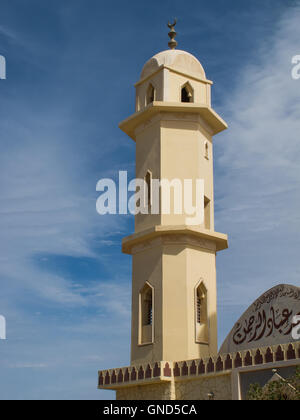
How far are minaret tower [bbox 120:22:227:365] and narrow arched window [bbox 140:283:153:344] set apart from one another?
34 millimetres

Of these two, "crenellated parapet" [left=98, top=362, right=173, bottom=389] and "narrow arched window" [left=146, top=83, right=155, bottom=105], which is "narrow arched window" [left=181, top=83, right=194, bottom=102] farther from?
"crenellated parapet" [left=98, top=362, right=173, bottom=389]

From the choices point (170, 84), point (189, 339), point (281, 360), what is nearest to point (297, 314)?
point (281, 360)

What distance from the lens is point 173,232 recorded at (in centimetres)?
1958

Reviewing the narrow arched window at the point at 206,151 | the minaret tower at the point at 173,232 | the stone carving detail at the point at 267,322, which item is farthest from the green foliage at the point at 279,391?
the narrow arched window at the point at 206,151

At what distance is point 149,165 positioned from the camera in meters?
21.3

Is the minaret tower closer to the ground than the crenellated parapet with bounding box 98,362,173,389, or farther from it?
farther from it

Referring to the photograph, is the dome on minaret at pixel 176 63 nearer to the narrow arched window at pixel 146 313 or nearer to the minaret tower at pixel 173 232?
the minaret tower at pixel 173 232

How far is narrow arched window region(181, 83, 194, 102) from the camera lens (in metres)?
22.2

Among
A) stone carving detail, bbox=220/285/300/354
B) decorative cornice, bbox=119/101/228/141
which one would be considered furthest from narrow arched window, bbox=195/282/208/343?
decorative cornice, bbox=119/101/228/141

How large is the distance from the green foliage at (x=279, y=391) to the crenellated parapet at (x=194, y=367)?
1.74 feet

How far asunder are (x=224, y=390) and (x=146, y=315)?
4581mm

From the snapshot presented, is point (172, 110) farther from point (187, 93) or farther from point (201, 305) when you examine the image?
point (201, 305)

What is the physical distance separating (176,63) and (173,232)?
694 centimetres
